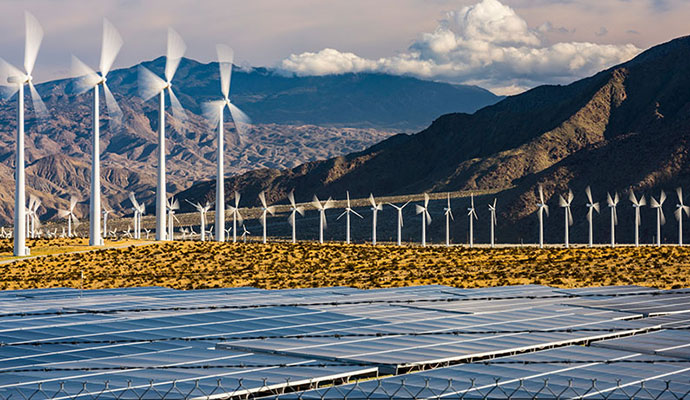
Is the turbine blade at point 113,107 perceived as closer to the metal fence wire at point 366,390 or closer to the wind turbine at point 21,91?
the wind turbine at point 21,91

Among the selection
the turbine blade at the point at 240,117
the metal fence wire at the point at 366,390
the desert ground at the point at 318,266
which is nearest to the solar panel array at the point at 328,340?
the metal fence wire at the point at 366,390

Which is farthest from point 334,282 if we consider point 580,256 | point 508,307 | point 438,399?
point 438,399

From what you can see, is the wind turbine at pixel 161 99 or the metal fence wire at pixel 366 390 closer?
the metal fence wire at pixel 366 390

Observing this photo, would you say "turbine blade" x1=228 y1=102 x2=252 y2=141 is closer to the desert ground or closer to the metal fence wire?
the desert ground

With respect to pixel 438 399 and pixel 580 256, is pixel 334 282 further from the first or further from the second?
pixel 438 399

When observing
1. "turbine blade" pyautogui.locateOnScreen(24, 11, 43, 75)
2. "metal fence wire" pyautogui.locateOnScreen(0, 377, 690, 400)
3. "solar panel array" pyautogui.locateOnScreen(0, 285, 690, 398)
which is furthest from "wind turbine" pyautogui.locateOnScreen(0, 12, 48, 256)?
"metal fence wire" pyautogui.locateOnScreen(0, 377, 690, 400)

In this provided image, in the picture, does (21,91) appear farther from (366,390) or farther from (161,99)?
(366,390)
